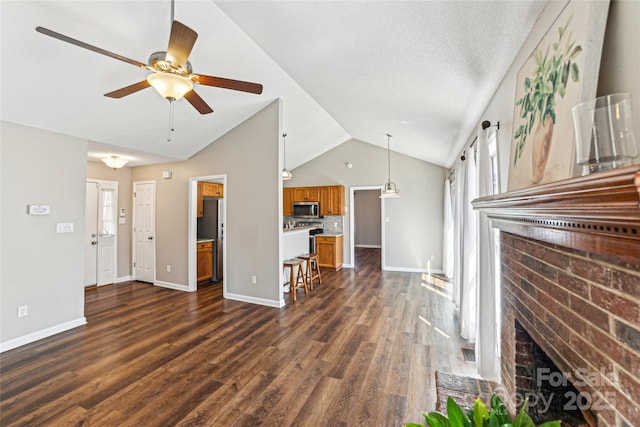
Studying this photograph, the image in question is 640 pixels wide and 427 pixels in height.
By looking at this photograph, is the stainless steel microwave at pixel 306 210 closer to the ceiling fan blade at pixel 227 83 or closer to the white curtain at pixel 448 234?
the white curtain at pixel 448 234

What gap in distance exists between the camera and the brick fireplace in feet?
1.83

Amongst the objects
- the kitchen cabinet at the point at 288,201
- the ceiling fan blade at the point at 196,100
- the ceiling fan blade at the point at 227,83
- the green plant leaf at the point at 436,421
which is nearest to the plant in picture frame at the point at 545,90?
the green plant leaf at the point at 436,421

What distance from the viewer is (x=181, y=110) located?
3.64 m

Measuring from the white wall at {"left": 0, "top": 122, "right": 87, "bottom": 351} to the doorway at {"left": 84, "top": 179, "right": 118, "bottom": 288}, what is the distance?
1998mm

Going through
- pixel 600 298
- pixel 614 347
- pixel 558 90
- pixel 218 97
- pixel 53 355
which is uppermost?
pixel 218 97

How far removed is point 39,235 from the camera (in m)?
3.14

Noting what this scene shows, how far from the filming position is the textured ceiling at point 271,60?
68.5 inches

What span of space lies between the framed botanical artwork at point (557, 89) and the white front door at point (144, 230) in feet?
19.7

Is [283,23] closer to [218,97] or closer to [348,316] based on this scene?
[218,97]

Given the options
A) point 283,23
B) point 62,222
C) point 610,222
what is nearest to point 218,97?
point 283,23

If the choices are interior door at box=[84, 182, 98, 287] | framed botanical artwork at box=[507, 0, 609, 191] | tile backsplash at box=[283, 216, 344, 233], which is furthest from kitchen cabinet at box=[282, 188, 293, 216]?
framed botanical artwork at box=[507, 0, 609, 191]

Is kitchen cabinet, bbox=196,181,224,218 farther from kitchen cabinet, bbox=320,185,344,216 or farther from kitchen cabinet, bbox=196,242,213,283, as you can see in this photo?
kitchen cabinet, bbox=320,185,344,216

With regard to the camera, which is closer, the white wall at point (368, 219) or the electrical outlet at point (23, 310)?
the electrical outlet at point (23, 310)

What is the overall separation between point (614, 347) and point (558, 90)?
37.4 inches
